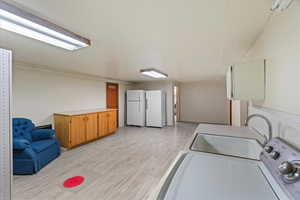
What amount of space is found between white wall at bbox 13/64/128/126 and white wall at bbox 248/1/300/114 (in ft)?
Answer: 14.8

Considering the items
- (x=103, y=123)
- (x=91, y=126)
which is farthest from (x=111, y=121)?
(x=91, y=126)

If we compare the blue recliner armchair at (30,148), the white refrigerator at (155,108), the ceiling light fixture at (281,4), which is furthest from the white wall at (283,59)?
the white refrigerator at (155,108)

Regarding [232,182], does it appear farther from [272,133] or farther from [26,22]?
[26,22]

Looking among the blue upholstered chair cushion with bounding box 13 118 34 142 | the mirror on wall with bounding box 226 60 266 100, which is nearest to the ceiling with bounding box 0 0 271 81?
the mirror on wall with bounding box 226 60 266 100

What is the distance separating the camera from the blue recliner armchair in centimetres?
234

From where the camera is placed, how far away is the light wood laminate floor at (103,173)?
186cm

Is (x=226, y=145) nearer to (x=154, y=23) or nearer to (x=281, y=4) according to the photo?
(x=281, y=4)

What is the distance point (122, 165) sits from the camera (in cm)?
268

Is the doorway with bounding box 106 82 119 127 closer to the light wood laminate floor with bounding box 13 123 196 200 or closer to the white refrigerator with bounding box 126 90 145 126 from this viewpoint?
the white refrigerator with bounding box 126 90 145 126

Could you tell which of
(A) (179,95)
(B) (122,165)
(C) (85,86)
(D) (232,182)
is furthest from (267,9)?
(A) (179,95)

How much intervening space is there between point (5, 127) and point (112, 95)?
491 centimetres

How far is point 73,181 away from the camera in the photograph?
7.04ft

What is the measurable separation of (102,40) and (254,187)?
207 centimetres

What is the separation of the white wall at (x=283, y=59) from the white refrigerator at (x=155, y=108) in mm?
4602
